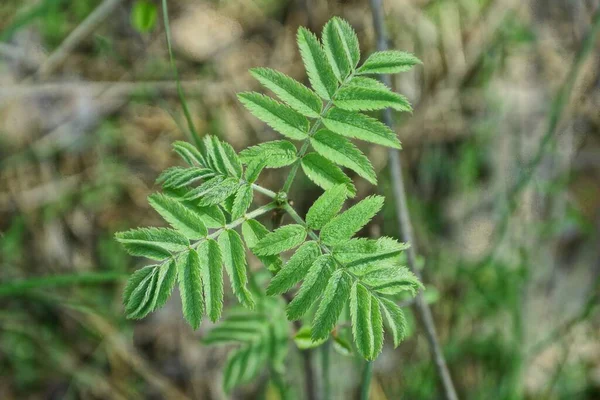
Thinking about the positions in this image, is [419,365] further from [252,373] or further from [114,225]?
[114,225]

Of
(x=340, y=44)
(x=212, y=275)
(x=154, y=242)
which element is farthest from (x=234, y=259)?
(x=340, y=44)

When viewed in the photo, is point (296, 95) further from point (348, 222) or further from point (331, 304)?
point (331, 304)

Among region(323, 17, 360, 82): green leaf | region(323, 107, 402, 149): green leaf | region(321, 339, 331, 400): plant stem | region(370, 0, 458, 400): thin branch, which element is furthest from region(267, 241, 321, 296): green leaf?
region(321, 339, 331, 400): plant stem

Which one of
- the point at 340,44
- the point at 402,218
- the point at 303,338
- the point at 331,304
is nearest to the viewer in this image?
the point at 331,304

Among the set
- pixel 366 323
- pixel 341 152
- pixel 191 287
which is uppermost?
pixel 341 152

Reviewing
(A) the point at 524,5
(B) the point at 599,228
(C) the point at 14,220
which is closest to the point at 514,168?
(B) the point at 599,228

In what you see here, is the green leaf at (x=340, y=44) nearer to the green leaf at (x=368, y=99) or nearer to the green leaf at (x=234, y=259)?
the green leaf at (x=368, y=99)

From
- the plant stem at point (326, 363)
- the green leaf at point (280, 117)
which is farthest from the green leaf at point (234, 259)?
the plant stem at point (326, 363)
